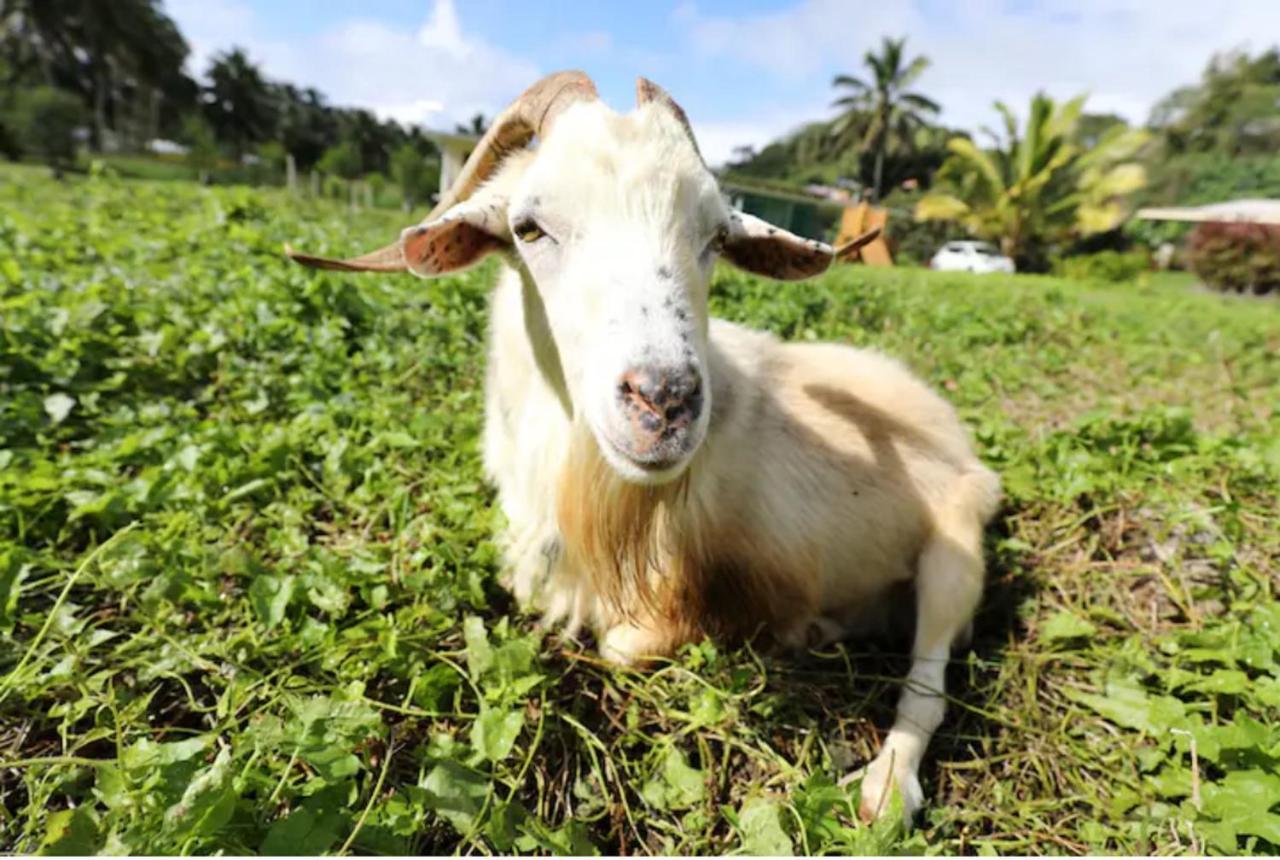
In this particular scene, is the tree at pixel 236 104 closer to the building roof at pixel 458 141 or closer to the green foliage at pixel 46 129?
the green foliage at pixel 46 129

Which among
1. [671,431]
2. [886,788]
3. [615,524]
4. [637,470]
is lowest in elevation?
[886,788]

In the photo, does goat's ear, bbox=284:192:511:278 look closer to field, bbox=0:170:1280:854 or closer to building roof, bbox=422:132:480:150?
field, bbox=0:170:1280:854

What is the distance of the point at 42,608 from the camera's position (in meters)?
1.85

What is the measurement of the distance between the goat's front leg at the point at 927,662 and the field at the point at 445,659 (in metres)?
0.09

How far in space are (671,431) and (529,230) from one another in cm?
69

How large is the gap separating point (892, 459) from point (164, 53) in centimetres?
6584

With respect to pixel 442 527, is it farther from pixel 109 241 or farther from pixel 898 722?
pixel 109 241

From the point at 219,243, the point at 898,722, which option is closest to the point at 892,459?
the point at 898,722

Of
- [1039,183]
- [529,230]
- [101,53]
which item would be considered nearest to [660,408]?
[529,230]

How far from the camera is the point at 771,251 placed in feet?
6.84

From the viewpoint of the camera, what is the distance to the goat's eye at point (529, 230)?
177 cm

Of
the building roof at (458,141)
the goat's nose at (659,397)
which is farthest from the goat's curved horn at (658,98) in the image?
the building roof at (458,141)

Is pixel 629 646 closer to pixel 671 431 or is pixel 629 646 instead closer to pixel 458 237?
pixel 671 431

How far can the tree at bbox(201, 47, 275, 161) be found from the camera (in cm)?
6153
